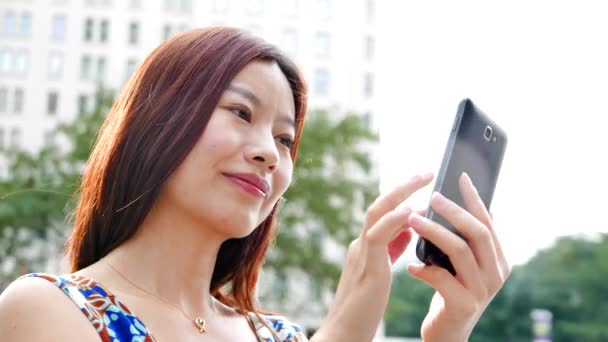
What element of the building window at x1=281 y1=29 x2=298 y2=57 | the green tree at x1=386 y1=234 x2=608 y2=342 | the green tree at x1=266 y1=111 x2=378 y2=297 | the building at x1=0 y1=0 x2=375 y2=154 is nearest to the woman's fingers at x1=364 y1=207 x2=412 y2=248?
the green tree at x1=266 y1=111 x2=378 y2=297

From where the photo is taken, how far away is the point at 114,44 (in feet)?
114

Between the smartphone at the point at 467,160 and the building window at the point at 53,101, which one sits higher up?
the smartphone at the point at 467,160

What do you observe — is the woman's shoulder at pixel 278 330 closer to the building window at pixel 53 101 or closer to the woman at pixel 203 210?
the woman at pixel 203 210

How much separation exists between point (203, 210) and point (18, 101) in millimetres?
35045

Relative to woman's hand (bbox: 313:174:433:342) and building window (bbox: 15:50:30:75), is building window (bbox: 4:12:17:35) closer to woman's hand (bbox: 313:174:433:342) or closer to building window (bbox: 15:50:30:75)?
building window (bbox: 15:50:30:75)

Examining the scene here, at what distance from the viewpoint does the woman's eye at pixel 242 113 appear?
1505mm

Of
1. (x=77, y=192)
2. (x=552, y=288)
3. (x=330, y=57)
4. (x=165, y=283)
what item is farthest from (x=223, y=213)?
(x=552, y=288)

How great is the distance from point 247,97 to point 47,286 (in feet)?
1.66

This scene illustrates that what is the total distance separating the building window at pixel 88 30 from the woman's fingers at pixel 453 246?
35316 mm

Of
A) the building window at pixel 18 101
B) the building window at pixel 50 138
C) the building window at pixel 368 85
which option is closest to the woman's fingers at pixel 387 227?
the building window at pixel 50 138

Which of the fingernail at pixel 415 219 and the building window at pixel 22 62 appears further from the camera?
the building window at pixel 22 62

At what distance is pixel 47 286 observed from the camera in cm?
132

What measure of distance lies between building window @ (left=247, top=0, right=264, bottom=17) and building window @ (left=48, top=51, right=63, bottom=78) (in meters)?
8.59

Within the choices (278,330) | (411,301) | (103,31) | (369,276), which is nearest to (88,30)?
(103,31)
